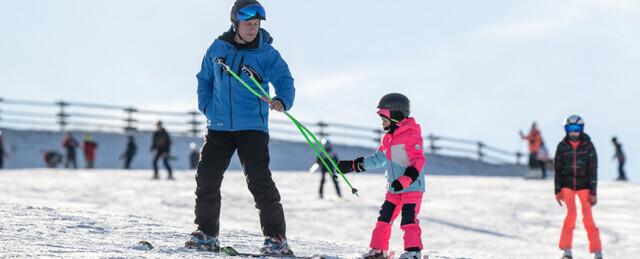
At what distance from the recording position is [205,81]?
748 cm

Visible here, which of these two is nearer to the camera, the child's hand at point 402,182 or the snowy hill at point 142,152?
the child's hand at point 402,182

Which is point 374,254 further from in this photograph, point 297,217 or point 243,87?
point 297,217

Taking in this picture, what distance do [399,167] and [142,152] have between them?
28657 millimetres

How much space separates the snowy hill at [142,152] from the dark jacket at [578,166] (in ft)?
76.6

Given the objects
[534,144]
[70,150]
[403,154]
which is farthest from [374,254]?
[70,150]

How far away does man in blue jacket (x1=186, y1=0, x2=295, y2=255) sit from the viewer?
23.7 feet

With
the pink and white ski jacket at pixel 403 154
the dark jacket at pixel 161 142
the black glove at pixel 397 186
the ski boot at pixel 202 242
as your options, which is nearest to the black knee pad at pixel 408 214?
the pink and white ski jacket at pixel 403 154

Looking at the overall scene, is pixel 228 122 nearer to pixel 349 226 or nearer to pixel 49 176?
pixel 349 226

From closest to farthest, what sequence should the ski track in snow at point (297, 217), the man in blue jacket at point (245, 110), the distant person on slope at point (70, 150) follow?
the man in blue jacket at point (245, 110) < the ski track in snow at point (297, 217) < the distant person on slope at point (70, 150)

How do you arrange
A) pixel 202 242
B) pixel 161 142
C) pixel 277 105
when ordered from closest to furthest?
pixel 277 105 < pixel 202 242 < pixel 161 142

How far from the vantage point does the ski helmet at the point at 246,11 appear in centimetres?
714

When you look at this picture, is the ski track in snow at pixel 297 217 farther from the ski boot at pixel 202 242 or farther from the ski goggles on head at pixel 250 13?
the ski goggles on head at pixel 250 13

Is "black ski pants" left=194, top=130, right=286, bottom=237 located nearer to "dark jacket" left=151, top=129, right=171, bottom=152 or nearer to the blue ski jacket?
the blue ski jacket

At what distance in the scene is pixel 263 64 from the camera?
23.9 feet
